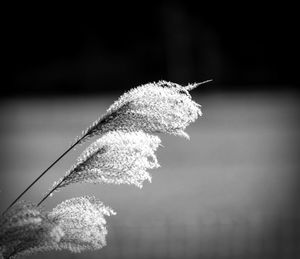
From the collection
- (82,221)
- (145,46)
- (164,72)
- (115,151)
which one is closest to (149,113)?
(115,151)

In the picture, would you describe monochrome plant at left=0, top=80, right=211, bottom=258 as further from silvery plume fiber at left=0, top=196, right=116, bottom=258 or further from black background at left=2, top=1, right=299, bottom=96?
black background at left=2, top=1, right=299, bottom=96

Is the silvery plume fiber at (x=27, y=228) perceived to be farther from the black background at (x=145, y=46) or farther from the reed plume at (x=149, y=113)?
the black background at (x=145, y=46)

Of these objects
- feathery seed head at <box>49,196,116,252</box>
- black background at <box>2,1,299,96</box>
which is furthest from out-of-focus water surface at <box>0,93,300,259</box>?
feathery seed head at <box>49,196,116,252</box>

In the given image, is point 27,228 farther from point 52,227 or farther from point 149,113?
point 149,113

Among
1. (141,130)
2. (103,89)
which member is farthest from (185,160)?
(141,130)

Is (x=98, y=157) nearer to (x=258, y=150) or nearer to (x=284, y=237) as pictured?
(x=284, y=237)

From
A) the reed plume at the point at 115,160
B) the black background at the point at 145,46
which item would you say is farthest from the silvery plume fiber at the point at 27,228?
the black background at the point at 145,46
